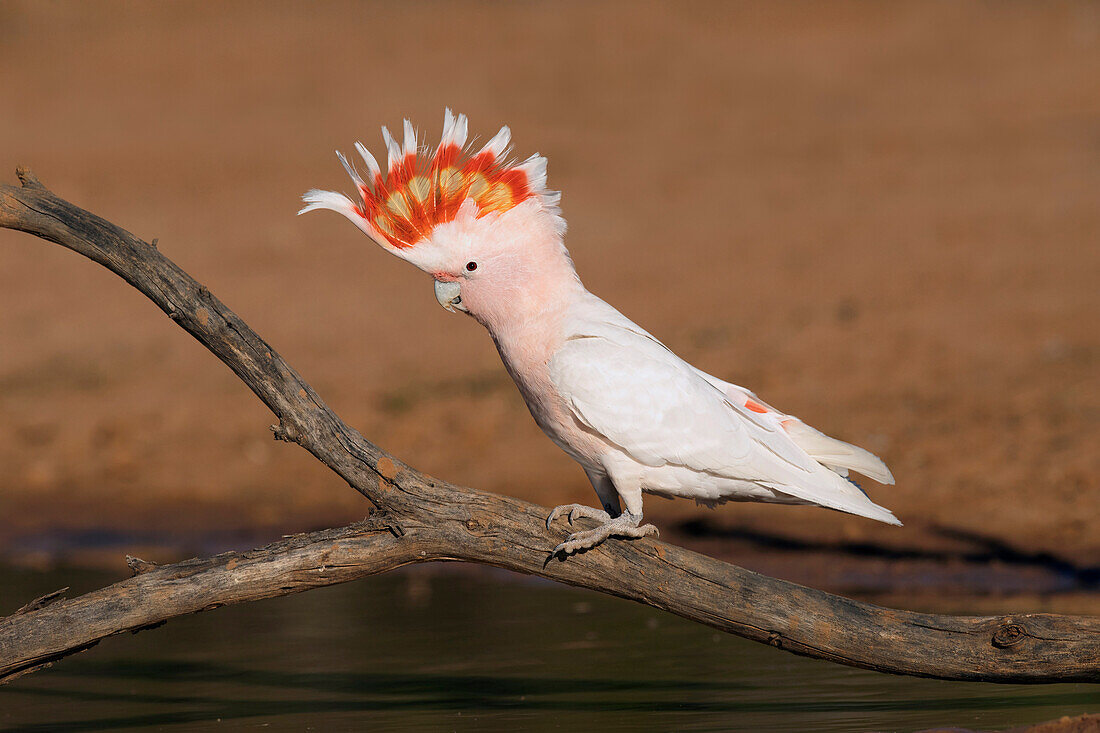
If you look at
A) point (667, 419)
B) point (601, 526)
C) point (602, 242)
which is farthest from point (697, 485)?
point (602, 242)

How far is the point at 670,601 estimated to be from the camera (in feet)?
12.4

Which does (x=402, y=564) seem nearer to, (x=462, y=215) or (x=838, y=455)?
(x=462, y=215)

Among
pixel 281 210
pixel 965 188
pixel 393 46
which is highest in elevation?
pixel 393 46

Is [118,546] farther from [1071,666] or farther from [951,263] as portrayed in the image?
[951,263]

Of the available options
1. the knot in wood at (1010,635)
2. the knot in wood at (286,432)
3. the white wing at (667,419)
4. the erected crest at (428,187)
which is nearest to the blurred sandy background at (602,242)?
the erected crest at (428,187)

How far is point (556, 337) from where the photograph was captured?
12.4 feet

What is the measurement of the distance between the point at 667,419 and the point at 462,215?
925 millimetres

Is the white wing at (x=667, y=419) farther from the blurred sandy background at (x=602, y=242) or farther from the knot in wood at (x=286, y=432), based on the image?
the blurred sandy background at (x=602, y=242)

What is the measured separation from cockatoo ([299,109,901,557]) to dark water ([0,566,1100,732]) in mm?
1102

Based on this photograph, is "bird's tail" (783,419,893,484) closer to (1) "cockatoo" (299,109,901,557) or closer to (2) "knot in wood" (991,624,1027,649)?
(1) "cockatoo" (299,109,901,557)

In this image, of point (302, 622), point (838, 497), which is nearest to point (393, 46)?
point (302, 622)

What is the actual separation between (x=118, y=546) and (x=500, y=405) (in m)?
3.01

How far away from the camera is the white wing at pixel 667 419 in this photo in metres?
3.72

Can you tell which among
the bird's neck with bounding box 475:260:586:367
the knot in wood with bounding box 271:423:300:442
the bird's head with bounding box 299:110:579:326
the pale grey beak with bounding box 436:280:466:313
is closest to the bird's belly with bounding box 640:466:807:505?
the bird's neck with bounding box 475:260:586:367
